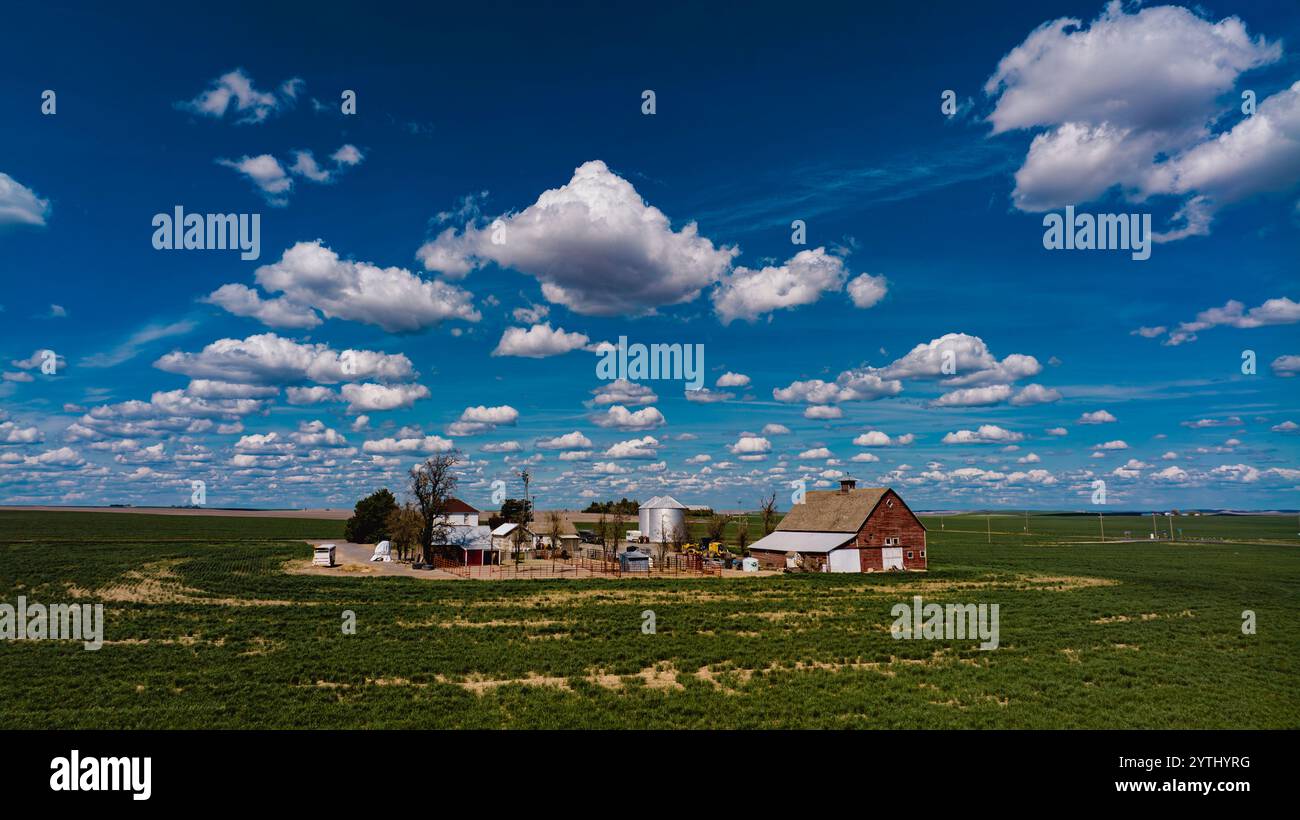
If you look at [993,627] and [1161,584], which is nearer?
[993,627]

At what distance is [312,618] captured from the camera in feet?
101

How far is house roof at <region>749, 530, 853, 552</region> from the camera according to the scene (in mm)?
58000

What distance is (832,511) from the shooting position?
6231 cm

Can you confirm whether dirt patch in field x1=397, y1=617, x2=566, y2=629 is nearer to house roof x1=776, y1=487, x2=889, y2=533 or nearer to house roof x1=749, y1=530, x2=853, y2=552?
house roof x1=749, y1=530, x2=853, y2=552

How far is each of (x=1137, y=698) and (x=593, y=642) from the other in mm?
17581

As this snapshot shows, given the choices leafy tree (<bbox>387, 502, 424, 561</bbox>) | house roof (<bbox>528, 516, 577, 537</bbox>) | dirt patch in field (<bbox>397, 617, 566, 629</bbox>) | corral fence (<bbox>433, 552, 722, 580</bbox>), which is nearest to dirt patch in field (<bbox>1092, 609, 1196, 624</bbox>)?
dirt patch in field (<bbox>397, 617, 566, 629</bbox>)

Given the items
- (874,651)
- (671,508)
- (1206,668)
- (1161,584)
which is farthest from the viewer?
(671,508)

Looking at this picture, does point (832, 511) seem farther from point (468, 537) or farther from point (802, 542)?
point (468, 537)

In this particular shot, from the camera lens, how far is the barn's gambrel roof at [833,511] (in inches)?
2325

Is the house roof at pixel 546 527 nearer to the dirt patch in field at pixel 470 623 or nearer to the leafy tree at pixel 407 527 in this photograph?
the leafy tree at pixel 407 527

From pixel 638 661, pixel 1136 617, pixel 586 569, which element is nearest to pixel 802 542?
pixel 586 569
